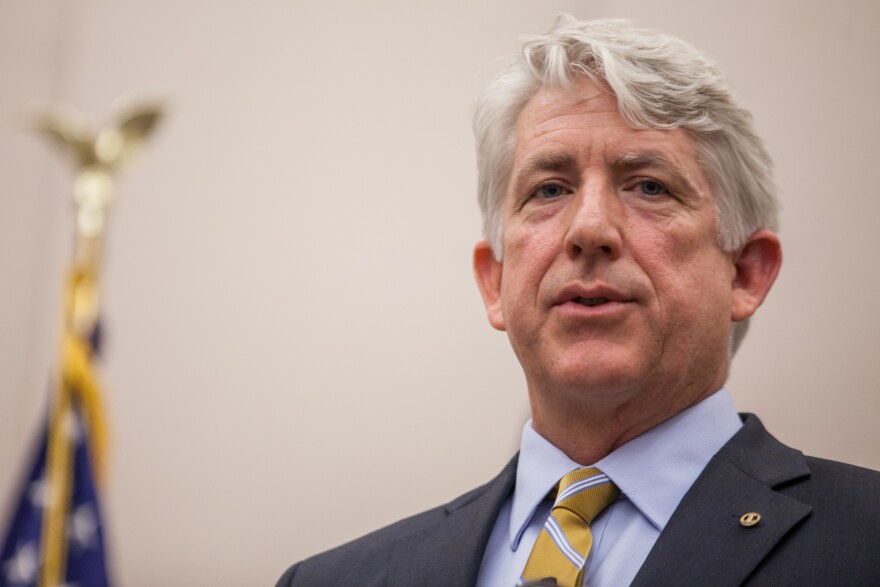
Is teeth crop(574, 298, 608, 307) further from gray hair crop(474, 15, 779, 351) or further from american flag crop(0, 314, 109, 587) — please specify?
american flag crop(0, 314, 109, 587)

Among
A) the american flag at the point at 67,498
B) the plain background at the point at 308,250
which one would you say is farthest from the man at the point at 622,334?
the plain background at the point at 308,250

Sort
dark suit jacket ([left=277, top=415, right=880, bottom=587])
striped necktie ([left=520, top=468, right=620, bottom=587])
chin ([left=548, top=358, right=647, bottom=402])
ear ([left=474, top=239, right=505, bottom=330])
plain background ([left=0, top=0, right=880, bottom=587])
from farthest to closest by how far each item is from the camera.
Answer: plain background ([left=0, top=0, right=880, bottom=587])
ear ([left=474, top=239, right=505, bottom=330])
chin ([left=548, top=358, right=647, bottom=402])
striped necktie ([left=520, top=468, right=620, bottom=587])
dark suit jacket ([left=277, top=415, right=880, bottom=587])

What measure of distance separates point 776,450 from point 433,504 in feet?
4.63

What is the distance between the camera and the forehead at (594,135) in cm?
188

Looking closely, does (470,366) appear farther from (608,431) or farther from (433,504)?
(608,431)

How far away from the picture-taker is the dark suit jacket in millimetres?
1521

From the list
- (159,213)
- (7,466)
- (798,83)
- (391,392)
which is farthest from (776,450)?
(7,466)

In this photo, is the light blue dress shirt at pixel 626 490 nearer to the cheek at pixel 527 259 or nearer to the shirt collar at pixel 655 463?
the shirt collar at pixel 655 463

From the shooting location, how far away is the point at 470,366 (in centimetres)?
301

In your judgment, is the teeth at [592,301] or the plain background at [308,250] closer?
the teeth at [592,301]

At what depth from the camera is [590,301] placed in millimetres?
1810

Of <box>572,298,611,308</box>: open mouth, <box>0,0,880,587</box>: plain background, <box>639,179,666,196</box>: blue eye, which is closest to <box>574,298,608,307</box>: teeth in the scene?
<box>572,298,611,308</box>: open mouth

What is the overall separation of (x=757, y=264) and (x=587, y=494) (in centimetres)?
57

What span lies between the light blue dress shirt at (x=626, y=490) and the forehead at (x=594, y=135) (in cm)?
45
